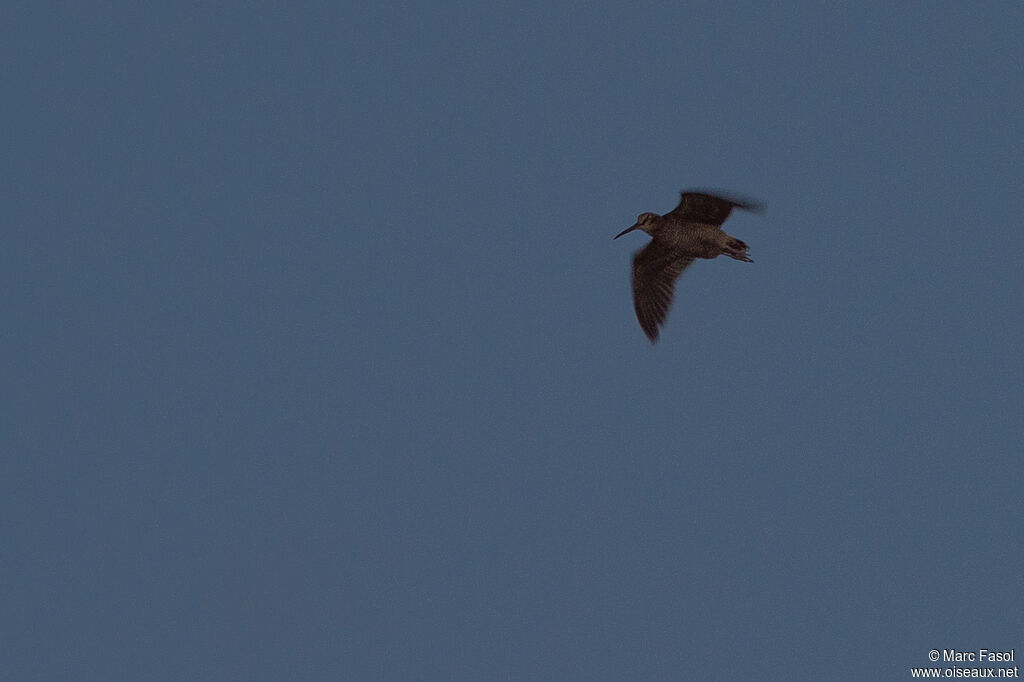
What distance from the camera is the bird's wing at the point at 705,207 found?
29.2 metres

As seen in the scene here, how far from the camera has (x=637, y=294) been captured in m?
33.0

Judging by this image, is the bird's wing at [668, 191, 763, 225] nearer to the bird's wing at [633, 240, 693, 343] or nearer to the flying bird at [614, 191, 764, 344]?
the flying bird at [614, 191, 764, 344]

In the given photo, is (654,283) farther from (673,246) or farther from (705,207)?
(705,207)

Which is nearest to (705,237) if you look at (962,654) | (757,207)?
(757,207)

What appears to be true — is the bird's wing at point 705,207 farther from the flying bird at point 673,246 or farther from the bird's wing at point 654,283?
the bird's wing at point 654,283

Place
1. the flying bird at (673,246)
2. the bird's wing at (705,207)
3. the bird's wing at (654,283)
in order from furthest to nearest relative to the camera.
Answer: the bird's wing at (654,283) → the flying bird at (673,246) → the bird's wing at (705,207)

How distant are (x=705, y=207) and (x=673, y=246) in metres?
2.28

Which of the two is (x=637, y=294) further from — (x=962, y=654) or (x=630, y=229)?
(x=962, y=654)

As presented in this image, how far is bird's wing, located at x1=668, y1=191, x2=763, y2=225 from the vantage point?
95.7 ft

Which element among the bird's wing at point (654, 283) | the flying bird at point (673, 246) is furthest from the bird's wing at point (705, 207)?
the bird's wing at point (654, 283)

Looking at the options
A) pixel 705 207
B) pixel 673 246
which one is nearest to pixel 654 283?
pixel 673 246

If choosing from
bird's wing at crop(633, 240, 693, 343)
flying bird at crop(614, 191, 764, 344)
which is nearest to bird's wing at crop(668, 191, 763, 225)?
flying bird at crop(614, 191, 764, 344)

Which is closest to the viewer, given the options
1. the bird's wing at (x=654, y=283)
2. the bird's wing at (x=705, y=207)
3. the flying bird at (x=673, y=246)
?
the bird's wing at (x=705, y=207)

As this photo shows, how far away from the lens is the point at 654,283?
33031 millimetres
